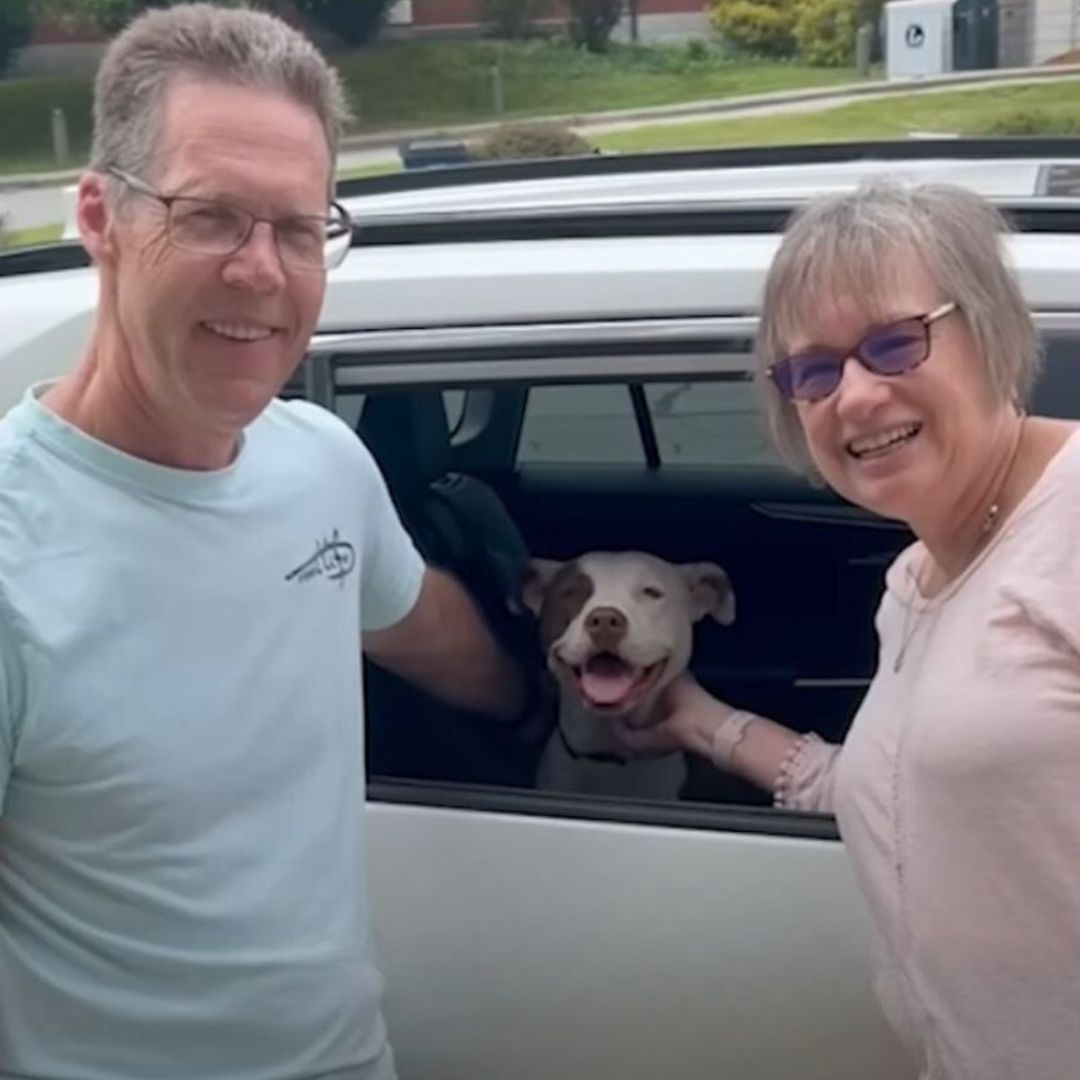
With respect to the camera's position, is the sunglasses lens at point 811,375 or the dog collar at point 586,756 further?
the dog collar at point 586,756

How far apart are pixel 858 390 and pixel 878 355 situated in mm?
40

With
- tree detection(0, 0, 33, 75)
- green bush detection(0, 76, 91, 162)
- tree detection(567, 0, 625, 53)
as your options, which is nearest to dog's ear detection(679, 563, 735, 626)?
green bush detection(0, 76, 91, 162)

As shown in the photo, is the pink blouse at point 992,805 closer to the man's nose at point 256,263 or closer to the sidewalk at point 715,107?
the man's nose at point 256,263

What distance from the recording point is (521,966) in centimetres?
222

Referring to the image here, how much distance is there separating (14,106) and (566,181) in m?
22.3

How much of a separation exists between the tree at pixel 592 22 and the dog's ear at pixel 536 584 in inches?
1161

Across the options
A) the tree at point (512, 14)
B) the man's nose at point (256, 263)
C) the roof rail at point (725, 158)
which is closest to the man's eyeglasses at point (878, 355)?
the man's nose at point (256, 263)

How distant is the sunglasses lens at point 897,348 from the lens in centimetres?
170

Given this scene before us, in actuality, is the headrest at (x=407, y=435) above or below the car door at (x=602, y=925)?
above

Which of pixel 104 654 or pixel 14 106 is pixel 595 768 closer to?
pixel 104 654

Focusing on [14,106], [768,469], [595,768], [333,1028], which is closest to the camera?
[333,1028]

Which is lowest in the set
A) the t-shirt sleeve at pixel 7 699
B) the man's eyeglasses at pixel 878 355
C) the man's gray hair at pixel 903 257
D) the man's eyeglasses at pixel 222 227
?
the t-shirt sleeve at pixel 7 699

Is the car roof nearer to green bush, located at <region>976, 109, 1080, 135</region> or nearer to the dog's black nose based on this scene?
the dog's black nose

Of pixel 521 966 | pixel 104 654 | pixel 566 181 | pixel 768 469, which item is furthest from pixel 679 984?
pixel 566 181
